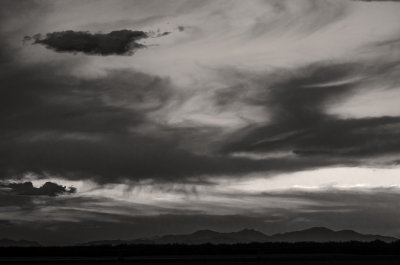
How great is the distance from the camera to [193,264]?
61.9m

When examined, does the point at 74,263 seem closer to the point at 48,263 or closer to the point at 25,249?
the point at 48,263

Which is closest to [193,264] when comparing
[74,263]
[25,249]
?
[74,263]

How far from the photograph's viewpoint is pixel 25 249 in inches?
4331

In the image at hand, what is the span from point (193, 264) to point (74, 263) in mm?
14105

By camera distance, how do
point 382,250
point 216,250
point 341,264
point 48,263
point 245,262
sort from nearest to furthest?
point 341,264, point 245,262, point 48,263, point 382,250, point 216,250

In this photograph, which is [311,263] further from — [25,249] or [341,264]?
[25,249]

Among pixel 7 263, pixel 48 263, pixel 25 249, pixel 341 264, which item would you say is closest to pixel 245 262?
pixel 341 264

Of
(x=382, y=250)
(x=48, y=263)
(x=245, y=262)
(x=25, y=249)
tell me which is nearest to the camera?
(x=245, y=262)

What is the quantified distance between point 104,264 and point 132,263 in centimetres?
293

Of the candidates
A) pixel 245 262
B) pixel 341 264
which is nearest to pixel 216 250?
pixel 245 262

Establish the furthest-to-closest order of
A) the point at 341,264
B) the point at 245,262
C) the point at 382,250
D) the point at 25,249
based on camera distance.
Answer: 1. the point at 25,249
2. the point at 382,250
3. the point at 245,262
4. the point at 341,264

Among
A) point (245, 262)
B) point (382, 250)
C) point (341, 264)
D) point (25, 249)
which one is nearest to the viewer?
point (341, 264)

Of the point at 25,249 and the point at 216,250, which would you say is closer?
the point at 216,250

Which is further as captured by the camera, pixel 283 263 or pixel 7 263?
pixel 7 263
